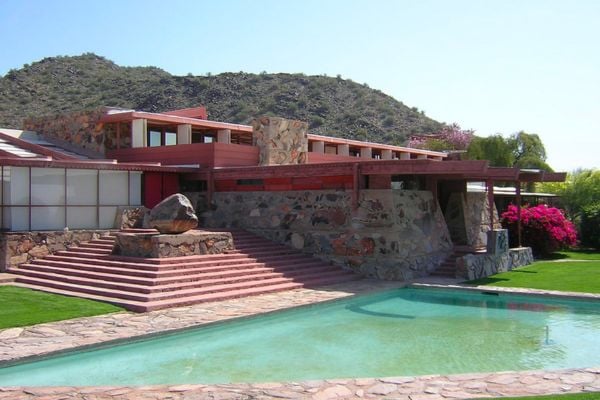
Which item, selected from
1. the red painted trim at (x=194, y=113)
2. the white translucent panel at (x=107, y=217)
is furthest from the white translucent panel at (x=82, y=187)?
the red painted trim at (x=194, y=113)

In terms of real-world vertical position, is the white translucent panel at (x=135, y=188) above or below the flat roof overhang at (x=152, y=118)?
below

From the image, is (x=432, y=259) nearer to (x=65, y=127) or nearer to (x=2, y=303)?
(x=2, y=303)

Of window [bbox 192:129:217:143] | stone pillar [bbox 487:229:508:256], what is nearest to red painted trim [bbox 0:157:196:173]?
window [bbox 192:129:217:143]

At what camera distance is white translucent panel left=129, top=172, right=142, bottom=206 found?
21.2 m

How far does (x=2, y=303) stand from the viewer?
43.9 ft

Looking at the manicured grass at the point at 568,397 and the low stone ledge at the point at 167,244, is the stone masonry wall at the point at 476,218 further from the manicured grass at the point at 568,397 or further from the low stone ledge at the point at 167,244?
the manicured grass at the point at 568,397

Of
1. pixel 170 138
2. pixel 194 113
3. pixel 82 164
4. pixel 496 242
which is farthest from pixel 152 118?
pixel 496 242

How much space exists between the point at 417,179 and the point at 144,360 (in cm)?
1371

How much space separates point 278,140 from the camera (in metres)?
25.9

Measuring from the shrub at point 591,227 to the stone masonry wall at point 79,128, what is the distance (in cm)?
2322

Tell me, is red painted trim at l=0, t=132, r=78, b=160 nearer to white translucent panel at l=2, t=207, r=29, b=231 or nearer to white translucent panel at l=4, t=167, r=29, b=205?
white translucent panel at l=4, t=167, r=29, b=205

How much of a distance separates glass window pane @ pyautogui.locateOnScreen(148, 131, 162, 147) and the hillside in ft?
Result: 92.8

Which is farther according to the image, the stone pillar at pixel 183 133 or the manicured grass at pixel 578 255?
the stone pillar at pixel 183 133

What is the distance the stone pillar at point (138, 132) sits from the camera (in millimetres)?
25078
